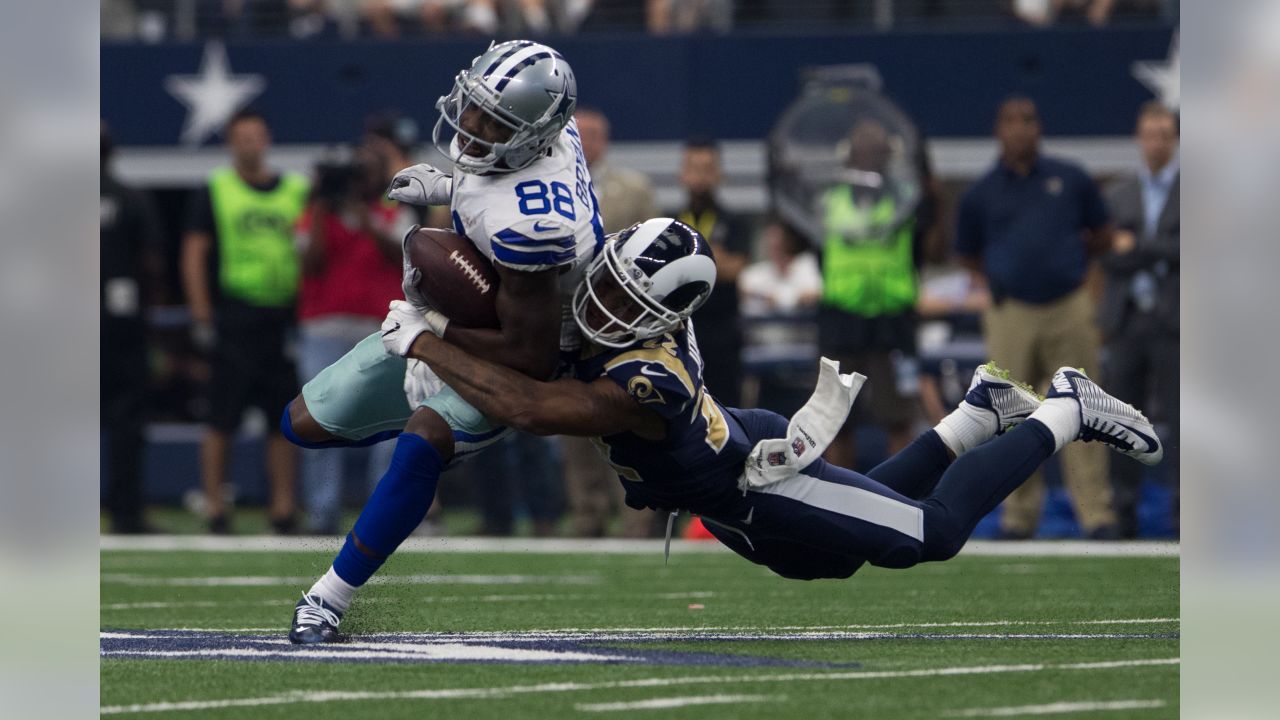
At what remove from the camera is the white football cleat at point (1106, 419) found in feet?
16.6

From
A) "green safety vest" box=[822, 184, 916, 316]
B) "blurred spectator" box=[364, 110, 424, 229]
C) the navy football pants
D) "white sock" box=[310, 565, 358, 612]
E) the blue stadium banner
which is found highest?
the blue stadium banner

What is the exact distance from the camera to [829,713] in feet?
11.4

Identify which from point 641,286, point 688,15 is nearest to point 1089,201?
point 688,15

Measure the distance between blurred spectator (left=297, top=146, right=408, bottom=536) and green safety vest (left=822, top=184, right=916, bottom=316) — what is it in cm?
208

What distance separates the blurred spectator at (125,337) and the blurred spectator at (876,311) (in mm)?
3387

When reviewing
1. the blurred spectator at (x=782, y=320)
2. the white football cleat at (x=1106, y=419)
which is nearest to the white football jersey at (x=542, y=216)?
the white football cleat at (x=1106, y=419)

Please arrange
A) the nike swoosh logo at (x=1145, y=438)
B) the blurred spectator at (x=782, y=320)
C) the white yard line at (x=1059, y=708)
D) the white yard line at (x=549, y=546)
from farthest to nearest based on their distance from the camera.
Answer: the blurred spectator at (x=782, y=320)
the white yard line at (x=549, y=546)
the nike swoosh logo at (x=1145, y=438)
the white yard line at (x=1059, y=708)

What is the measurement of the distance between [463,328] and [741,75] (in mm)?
7005

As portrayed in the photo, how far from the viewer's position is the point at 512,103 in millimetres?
4488

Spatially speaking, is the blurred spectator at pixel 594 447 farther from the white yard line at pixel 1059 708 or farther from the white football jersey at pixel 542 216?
the white yard line at pixel 1059 708

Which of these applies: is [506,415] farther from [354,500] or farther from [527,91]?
[354,500]

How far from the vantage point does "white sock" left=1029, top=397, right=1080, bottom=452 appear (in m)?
5.00

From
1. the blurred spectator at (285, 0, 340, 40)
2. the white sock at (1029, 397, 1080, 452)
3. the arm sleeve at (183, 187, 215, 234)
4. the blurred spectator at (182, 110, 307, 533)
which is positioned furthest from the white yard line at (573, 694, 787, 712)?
the blurred spectator at (285, 0, 340, 40)

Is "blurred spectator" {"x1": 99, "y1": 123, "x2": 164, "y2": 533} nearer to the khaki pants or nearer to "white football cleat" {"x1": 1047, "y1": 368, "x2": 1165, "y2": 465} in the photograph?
the khaki pants
